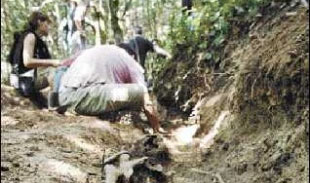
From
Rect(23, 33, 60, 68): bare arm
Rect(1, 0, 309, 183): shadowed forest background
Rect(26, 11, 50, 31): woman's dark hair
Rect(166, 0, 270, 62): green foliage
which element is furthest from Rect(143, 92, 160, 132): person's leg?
Rect(26, 11, 50, 31): woman's dark hair

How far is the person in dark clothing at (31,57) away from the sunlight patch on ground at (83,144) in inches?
30.1

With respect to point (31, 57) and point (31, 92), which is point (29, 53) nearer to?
point (31, 57)

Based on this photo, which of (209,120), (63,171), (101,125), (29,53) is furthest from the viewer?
(29,53)

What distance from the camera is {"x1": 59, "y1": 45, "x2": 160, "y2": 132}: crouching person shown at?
2.95 metres

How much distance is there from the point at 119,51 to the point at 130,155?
614 millimetres

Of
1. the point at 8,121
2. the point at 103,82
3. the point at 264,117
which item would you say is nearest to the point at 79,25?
the point at 8,121

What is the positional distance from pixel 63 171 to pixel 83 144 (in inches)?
26.0

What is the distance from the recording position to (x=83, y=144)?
325cm

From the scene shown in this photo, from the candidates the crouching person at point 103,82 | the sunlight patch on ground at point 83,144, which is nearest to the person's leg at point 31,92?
the sunlight patch on ground at point 83,144

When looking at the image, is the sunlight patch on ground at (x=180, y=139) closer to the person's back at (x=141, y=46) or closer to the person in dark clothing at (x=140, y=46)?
the person in dark clothing at (x=140, y=46)

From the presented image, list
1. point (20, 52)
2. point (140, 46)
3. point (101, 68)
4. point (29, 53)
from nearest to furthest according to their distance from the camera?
1. point (101, 68)
2. point (29, 53)
3. point (20, 52)
4. point (140, 46)

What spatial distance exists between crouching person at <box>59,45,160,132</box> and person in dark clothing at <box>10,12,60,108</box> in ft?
2.99

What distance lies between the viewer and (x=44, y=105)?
5.17 m

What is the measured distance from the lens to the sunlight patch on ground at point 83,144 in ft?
10.2
